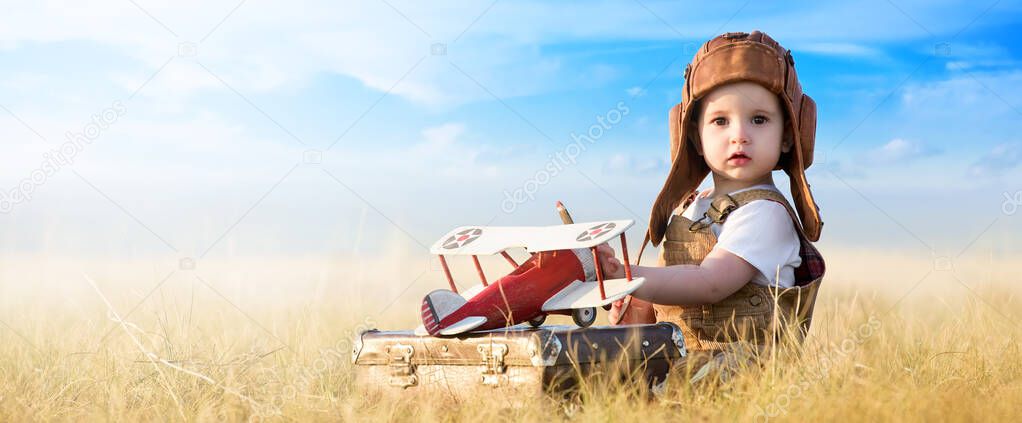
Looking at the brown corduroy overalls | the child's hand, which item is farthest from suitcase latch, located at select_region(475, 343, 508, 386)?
the brown corduroy overalls

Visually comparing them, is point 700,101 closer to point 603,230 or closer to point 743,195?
point 743,195

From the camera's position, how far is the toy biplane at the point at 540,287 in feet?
11.9

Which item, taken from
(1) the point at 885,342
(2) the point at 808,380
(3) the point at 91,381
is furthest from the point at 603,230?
(3) the point at 91,381

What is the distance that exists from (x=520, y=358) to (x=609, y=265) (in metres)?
0.57

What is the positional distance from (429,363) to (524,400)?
0.53 meters

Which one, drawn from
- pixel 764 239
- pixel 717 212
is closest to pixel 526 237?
pixel 717 212

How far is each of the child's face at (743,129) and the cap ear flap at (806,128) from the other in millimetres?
102

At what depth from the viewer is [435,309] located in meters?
3.68

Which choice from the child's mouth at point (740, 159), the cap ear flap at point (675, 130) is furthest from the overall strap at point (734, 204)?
the cap ear flap at point (675, 130)

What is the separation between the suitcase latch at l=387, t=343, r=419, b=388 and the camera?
13.1 feet

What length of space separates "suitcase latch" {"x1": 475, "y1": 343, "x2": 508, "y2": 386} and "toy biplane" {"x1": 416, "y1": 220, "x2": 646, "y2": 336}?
10 cm

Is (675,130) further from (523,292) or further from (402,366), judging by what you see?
(402,366)

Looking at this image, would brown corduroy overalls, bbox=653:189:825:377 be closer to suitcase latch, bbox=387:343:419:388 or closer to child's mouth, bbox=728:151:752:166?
child's mouth, bbox=728:151:752:166

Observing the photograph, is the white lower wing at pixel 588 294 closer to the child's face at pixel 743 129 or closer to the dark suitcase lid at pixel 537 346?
the dark suitcase lid at pixel 537 346
